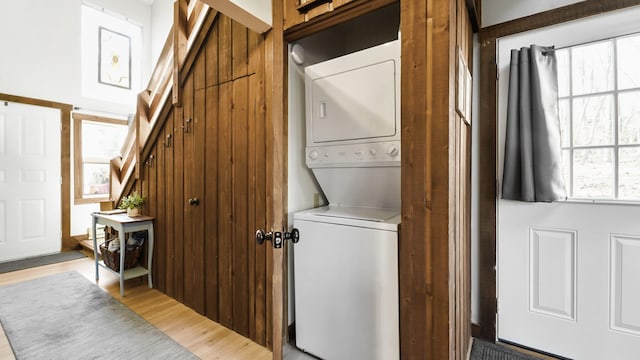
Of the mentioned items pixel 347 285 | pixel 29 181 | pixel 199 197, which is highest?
pixel 29 181

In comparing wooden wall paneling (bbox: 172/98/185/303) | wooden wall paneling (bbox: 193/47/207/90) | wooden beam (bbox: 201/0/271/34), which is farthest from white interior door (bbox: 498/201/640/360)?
wooden wall paneling (bbox: 172/98/185/303)

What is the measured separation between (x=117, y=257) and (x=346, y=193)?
2.40 m

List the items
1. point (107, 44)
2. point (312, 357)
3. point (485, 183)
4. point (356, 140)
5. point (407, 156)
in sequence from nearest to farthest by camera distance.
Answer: point (407, 156) < point (356, 140) < point (312, 357) < point (485, 183) < point (107, 44)

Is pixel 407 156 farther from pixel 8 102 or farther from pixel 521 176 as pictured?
pixel 8 102

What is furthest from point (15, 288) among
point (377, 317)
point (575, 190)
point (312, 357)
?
point (575, 190)

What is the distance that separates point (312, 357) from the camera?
5.76 ft

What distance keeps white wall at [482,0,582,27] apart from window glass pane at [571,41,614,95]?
0.92 feet

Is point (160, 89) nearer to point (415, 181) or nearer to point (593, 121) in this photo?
point (415, 181)

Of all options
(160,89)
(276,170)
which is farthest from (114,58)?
(276,170)

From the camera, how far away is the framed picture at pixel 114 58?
4.55m

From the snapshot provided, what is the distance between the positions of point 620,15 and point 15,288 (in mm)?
5109

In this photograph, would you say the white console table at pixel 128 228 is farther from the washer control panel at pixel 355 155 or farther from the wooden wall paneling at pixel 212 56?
the washer control panel at pixel 355 155

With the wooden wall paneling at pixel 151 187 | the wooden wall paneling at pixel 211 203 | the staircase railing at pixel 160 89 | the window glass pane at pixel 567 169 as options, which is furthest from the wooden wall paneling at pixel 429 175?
the wooden wall paneling at pixel 151 187

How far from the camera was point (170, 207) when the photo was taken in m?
2.62
